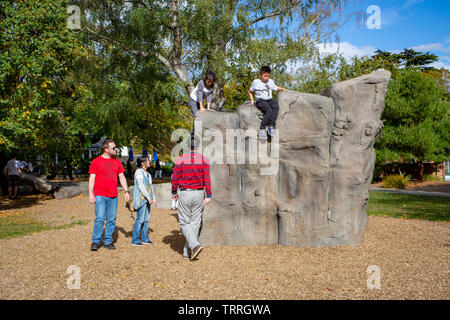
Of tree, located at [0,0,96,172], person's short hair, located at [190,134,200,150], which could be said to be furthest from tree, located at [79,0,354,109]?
person's short hair, located at [190,134,200,150]

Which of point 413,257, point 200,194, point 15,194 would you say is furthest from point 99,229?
point 15,194

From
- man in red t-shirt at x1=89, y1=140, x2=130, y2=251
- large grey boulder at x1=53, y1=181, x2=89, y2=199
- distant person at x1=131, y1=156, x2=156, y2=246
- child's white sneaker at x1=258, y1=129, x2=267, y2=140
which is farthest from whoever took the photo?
large grey boulder at x1=53, y1=181, x2=89, y2=199

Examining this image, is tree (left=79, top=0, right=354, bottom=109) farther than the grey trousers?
Yes

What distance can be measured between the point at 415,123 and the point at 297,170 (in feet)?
55.6

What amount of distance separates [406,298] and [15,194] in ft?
51.3

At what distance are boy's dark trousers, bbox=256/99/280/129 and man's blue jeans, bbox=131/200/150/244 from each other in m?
2.88

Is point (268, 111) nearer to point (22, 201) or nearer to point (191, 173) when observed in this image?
point (191, 173)

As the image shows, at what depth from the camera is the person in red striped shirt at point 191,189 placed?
5.93m

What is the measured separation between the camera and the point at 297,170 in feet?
22.7

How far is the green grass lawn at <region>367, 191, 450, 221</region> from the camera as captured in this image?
10.8m

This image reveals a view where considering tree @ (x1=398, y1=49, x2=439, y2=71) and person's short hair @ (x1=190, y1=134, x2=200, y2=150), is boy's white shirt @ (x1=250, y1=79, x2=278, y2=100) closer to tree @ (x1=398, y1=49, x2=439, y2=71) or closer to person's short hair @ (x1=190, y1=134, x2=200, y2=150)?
person's short hair @ (x1=190, y1=134, x2=200, y2=150)

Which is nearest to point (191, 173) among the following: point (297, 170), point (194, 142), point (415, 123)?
point (194, 142)

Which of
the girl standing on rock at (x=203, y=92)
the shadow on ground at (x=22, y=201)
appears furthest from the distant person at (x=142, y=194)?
the shadow on ground at (x=22, y=201)

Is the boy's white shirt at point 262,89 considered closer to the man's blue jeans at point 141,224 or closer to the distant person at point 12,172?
the man's blue jeans at point 141,224
